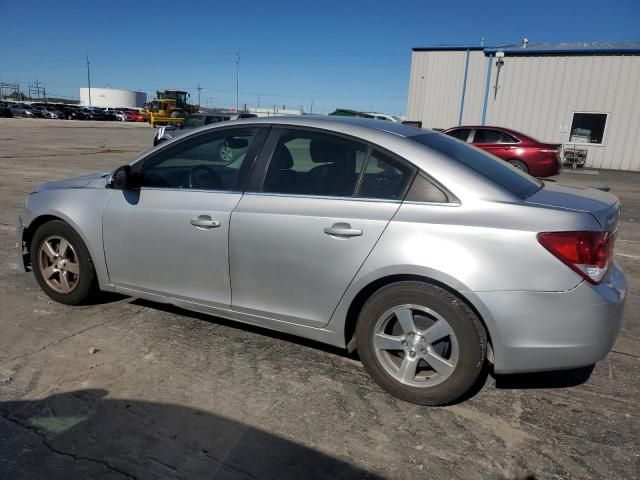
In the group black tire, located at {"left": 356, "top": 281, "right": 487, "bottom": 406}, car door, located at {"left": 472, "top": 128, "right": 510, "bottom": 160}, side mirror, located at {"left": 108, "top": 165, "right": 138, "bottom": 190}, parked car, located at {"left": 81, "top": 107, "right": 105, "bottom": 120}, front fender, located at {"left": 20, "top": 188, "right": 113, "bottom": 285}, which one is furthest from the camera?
parked car, located at {"left": 81, "top": 107, "right": 105, "bottom": 120}

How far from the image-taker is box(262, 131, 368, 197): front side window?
3.01 meters

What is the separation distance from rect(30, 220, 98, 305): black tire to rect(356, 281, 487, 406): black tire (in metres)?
2.25

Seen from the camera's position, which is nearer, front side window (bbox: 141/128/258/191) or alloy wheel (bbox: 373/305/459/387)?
alloy wheel (bbox: 373/305/459/387)

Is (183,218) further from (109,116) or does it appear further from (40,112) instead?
(109,116)

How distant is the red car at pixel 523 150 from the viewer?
528 inches

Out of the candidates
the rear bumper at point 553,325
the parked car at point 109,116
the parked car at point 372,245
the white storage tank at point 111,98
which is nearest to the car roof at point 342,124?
the parked car at point 372,245

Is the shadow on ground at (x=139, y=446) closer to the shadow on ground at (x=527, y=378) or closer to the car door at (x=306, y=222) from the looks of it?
the car door at (x=306, y=222)

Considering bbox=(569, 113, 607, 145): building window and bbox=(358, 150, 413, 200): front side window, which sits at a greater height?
bbox=(569, 113, 607, 145): building window

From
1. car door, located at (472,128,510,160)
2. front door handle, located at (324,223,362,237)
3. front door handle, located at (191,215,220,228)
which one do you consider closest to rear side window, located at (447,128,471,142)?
car door, located at (472,128,510,160)

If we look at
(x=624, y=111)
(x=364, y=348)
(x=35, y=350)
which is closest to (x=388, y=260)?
(x=364, y=348)

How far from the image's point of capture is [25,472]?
2.24 metres

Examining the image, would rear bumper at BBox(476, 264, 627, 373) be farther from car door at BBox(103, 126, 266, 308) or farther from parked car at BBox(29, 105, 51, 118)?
parked car at BBox(29, 105, 51, 118)

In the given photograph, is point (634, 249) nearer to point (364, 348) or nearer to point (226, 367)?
point (364, 348)

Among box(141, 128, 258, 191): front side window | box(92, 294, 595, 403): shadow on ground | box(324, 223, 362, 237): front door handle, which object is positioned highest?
box(141, 128, 258, 191): front side window
